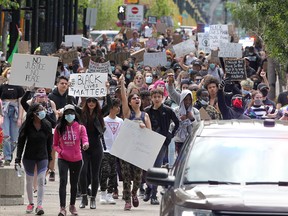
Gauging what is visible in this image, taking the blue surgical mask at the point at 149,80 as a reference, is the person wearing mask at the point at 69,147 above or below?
above

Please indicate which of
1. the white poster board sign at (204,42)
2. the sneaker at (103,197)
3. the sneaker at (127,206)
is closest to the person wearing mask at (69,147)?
the sneaker at (127,206)

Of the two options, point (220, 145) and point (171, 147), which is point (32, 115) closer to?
point (171, 147)

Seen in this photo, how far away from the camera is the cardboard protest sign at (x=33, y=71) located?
19344mm

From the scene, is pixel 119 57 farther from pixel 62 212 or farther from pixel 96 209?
pixel 62 212

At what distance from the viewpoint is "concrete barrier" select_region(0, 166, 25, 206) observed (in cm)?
1683

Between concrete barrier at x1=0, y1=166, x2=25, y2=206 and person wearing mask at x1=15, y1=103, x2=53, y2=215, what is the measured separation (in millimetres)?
892

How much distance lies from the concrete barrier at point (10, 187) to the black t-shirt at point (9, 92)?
15.0 ft

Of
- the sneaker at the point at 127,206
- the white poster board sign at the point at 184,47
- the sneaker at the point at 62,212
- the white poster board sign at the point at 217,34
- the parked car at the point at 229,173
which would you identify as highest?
the parked car at the point at 229,173

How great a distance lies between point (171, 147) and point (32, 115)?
386 cm

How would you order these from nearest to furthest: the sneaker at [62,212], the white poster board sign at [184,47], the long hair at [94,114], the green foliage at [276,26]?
the sneaker at [62,212] < the long hair at [94,114] < the green foliage at [276,26] < the white poster board sign at [184,47]

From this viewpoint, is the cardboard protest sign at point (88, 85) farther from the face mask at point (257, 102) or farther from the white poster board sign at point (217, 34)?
the white poster board sign at point (217, 34)

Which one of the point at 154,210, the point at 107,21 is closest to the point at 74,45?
the point at 154,210

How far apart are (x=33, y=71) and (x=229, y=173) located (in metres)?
10.1

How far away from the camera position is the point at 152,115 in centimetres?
1758
